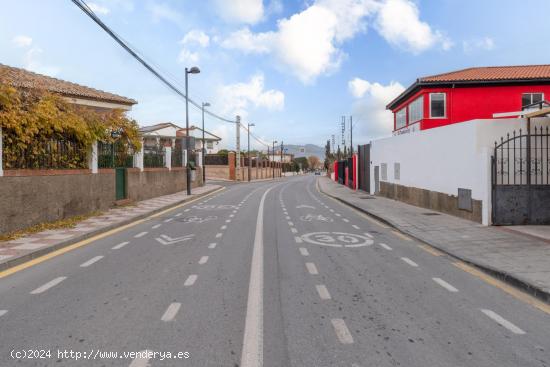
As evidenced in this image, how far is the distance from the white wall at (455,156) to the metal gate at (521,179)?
24 cm

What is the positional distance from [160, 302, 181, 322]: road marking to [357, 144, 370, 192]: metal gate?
24.8 metres

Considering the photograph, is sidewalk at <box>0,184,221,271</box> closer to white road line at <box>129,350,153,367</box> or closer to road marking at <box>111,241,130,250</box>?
road marking at <box>111,241,130,250</box>

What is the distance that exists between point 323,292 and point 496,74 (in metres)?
26.2

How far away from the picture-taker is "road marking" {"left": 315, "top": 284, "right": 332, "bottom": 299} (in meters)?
5.43

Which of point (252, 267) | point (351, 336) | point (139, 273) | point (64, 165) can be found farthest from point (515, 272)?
point (64, 165)

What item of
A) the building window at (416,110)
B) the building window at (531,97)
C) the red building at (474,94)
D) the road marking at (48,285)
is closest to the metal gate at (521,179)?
the road marking at (48,285)

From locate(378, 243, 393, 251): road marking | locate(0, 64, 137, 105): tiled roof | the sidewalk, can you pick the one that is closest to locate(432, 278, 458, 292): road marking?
locate(378, 243, 393, 251): road marking

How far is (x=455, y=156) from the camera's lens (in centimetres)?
1345

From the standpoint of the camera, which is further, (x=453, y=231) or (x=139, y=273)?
(x=453, y=231)

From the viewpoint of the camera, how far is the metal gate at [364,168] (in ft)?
94.3

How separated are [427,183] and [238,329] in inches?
543

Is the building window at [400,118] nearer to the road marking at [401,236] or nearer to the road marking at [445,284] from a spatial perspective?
the road marking at [401,236]

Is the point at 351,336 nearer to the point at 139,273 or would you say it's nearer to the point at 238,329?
the point at 238,329

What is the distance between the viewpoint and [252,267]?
6992 millimetres
